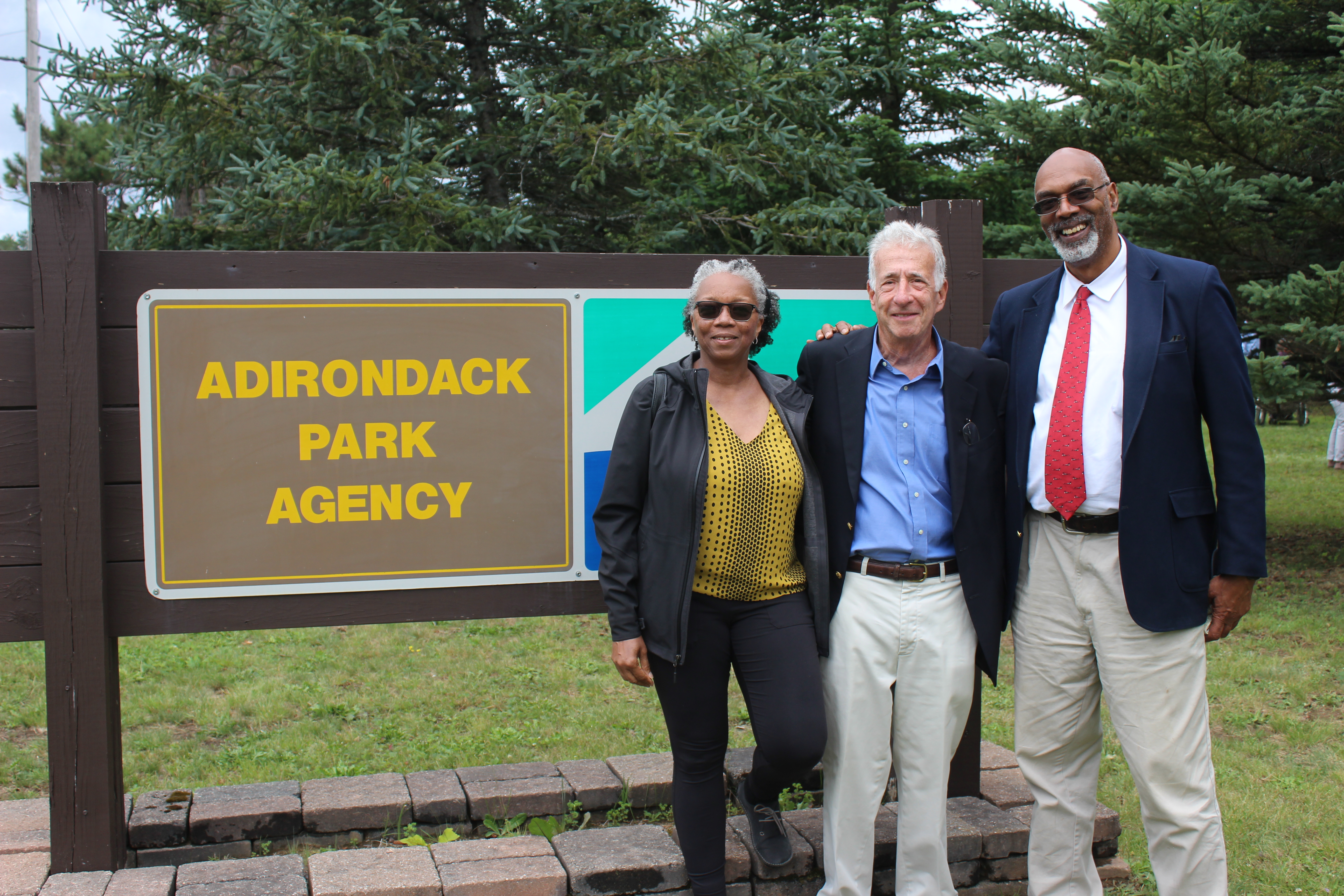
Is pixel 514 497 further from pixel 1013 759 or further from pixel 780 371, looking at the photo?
pixel 1013 759

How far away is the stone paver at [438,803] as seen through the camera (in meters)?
3.75

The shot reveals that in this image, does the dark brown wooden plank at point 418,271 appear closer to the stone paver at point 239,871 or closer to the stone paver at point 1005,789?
the stone paver at point 239,871

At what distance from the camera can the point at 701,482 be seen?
2744mm

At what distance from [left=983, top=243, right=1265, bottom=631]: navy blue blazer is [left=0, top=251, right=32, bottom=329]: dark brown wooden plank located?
3.13 meters

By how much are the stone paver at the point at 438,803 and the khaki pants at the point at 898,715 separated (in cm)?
148

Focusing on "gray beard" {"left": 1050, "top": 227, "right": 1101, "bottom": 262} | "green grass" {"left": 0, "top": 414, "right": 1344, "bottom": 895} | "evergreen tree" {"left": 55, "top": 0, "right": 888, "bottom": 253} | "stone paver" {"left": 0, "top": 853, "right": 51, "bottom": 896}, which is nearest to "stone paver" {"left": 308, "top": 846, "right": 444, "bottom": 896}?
"stone paver" {"left": 0, "top": 853, "right": 51, "bottom": 896}

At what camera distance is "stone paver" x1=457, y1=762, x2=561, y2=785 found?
3961 mm

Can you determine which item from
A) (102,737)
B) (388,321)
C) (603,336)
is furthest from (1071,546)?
(102,737)

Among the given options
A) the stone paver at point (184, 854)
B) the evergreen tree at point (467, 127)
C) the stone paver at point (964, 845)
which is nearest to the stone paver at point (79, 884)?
the stone paver at point (184, 854)

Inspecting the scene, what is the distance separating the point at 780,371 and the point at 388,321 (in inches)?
52.9

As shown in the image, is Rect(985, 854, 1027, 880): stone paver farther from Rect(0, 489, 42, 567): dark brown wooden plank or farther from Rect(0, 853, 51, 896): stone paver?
Rect(0, 489, 42, 567): dark brown wooden plank

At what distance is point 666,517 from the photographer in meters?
2.76

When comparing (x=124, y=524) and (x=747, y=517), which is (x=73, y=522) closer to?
(x=124, y=524)

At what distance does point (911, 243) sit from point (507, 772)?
8.19ft
